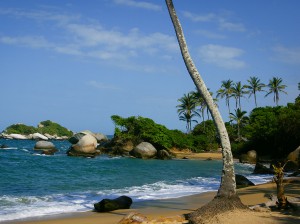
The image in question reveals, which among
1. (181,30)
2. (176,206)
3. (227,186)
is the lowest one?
(176,206)

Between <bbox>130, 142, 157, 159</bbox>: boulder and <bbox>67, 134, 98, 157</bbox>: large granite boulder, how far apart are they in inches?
228

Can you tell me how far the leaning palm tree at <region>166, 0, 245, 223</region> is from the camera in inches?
419

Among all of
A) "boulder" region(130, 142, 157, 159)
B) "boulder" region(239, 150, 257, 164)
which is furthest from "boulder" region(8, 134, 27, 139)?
"boulder" region(239, 150, 257, 164)

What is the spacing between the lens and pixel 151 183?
82.1 ft

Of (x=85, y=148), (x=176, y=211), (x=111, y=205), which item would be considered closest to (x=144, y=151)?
(x=85, y=148)

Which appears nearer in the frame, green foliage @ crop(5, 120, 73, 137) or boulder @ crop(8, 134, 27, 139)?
boulder @ crop(8, 134, 27, 139)

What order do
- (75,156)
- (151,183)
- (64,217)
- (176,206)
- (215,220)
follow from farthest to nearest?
(75,156) < (151,183) < (176,206) < (64,217) < (215,220)

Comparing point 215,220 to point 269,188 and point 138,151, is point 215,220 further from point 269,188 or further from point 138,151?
point 138,151

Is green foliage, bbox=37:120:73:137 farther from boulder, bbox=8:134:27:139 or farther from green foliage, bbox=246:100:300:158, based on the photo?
green foliage, bbox=246:100:300:158

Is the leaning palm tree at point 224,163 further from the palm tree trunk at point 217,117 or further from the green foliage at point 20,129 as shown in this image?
the green foliage at point 20,129

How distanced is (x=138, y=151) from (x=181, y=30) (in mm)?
42459

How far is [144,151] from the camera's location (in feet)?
176

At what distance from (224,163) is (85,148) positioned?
4424 centimetres

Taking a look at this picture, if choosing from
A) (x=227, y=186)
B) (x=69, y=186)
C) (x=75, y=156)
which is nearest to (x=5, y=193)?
(x=69, y=186)
